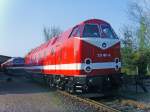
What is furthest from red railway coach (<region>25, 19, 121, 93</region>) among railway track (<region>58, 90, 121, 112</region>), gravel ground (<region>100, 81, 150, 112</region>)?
gravel ground (<region>100, 81, 150, 112</region>)

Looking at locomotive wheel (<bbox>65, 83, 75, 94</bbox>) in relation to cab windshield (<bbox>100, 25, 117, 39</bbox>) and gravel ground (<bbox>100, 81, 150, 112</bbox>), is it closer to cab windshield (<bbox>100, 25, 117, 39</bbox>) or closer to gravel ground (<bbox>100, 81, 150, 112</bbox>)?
gravel ground (<bbox>100, 81, 150, 112</bbox>)

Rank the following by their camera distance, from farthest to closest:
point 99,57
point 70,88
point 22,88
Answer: point 22,88 < point 70,88 < point 99,57

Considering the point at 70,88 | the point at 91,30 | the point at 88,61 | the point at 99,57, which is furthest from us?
the point at 70,88

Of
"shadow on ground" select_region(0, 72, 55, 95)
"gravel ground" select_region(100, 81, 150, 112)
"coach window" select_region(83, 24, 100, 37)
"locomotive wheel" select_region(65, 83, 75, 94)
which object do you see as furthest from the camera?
"shadow on ground" select_region(0, 72, 55, 95)

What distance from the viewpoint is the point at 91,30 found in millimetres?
16453

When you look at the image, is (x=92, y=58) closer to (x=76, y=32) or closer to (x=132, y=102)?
(x=76, y=32)

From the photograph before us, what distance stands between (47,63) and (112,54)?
7.26m

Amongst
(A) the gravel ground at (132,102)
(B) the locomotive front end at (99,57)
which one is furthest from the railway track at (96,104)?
(B) the locomotive front end at (99,57)

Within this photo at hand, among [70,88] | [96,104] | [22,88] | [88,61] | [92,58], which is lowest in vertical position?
[96,104]

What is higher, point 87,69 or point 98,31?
point 98,31

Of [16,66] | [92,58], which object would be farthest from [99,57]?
[16,66]

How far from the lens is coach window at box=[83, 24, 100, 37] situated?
16.2 metres

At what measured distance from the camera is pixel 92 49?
15930 mm

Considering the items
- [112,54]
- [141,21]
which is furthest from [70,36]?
[141,21]
